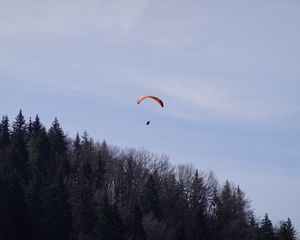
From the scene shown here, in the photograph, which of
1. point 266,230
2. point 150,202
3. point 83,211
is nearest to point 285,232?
point 266,230

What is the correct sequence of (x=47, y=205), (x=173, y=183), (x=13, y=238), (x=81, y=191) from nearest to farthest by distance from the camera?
(x=13, y=238), (x=47, y=205), (x=81, y=191), (x=173, y=183)

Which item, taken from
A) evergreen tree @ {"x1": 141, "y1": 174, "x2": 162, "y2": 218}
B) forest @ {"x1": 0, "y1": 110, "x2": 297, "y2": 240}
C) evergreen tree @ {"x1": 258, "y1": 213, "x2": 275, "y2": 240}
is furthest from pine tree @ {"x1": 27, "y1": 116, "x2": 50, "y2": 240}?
evergreen tree @ {"x1": 258, "y1": 213, "x2": 275, "y2": 240}

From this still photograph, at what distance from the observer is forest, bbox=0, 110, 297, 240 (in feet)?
184

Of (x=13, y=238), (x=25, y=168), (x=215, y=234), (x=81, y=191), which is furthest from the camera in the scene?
(x=215, y=234)

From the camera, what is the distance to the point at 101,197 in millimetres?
75188

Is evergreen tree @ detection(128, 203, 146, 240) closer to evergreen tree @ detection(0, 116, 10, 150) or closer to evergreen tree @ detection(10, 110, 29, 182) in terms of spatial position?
evergreen tree @ detection(10, 110, 29, 182)

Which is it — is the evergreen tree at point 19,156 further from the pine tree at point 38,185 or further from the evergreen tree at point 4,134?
the evergreen tree at point 4,134

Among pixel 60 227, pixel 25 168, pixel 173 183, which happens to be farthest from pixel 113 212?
pixel 173 183

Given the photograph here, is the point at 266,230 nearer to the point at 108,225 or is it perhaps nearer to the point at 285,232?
the point at 285,232

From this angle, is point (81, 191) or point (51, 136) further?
point (51, 136)

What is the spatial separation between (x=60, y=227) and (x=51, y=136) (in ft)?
88.0

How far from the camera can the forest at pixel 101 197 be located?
55938mm

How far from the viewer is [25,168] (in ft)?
235

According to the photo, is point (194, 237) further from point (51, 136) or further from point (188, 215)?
point (51, 136)
